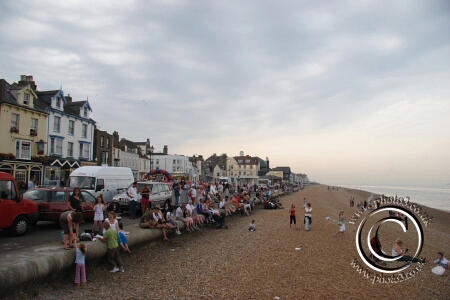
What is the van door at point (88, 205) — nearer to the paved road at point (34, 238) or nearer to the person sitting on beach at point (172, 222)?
the paved road at point (34, 238)

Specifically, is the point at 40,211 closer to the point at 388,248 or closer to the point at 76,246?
the point at 76,246

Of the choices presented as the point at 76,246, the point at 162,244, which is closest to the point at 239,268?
the point at 162,244

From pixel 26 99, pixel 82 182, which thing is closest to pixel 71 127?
pixel 26 99

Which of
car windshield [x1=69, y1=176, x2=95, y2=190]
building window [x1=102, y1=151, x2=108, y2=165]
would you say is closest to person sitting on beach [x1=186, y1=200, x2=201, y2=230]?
car windshield [x1=69, y1=176, x2=95, y2=190]

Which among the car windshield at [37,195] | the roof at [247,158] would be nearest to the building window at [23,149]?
the car windshield at [37,195]

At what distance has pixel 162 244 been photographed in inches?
564

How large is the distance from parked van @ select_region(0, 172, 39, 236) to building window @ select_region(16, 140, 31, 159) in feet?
71.9

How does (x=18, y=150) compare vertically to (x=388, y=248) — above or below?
above

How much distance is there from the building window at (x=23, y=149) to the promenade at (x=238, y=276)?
2216cm

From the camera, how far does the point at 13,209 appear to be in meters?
11.0

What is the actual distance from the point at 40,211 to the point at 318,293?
1068cm

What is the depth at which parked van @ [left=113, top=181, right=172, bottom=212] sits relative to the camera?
19.0 m

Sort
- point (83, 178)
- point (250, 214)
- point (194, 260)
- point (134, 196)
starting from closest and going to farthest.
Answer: point (194, 260) → point (134, 196) → point (83, 178) → point (250, 214)

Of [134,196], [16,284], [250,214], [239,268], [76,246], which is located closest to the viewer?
[16,284]
